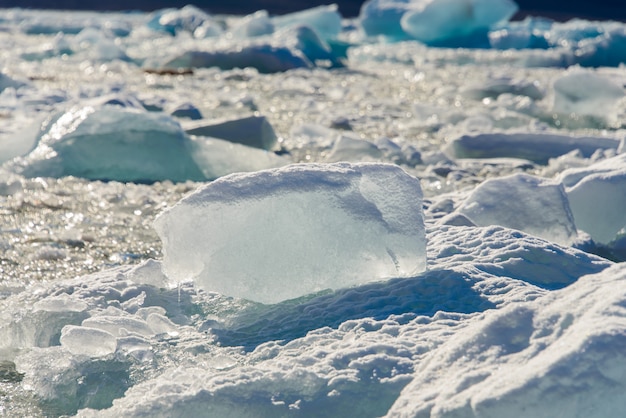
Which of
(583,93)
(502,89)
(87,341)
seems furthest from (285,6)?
(87,341)

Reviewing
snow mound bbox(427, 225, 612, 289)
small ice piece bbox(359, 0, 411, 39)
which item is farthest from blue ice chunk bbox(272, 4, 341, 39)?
snow mound bbox(427, 225, 612, 289)

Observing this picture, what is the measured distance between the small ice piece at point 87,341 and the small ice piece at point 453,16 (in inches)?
346

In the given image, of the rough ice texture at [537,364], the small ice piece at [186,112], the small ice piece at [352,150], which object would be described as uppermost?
the rough ice texture at [537,364]

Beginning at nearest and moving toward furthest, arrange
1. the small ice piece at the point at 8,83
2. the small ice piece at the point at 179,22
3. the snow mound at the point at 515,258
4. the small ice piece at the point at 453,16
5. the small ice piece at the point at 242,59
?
the snow mound at the point at 515,258
the small ice piece at the point at 8,83
the small ice piece at the point at 242,59
the small ice piece at the point at 453,16
the small ice piece at the point at 179,22

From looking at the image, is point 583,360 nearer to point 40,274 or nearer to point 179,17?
point 40,274

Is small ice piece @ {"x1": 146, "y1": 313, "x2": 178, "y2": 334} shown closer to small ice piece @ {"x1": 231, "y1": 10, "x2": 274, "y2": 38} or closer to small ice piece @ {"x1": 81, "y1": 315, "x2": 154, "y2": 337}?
small ice piece @ {"x1": 81, "y1": 315, "x2": 154, "y2": 337}

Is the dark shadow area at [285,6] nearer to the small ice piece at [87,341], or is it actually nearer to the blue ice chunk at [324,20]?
the blue ice chunk at [324,20]

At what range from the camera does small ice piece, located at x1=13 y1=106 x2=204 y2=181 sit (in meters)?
3.30

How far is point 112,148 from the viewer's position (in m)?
3.40

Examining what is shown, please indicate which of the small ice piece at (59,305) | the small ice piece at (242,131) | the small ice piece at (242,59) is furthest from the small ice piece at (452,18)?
the small ice piece at (59,305)

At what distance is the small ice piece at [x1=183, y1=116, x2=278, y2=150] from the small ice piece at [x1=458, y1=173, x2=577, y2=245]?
161cm

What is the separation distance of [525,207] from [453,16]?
811 cm

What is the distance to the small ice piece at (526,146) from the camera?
12.5 ft

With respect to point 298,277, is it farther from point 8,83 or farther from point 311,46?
point 311,46
